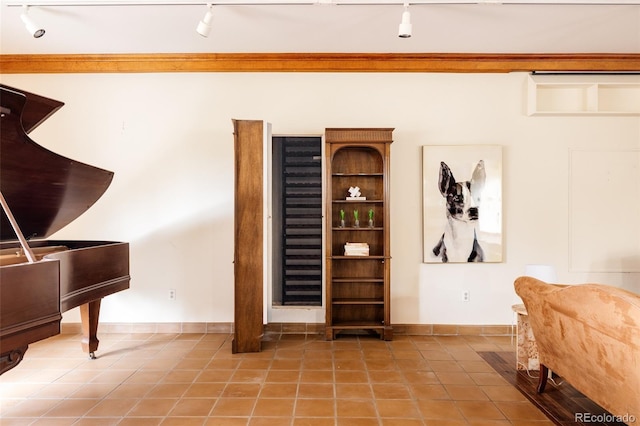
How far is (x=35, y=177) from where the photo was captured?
2484 mm

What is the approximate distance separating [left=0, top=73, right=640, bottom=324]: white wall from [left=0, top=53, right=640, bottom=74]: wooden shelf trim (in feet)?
0.29

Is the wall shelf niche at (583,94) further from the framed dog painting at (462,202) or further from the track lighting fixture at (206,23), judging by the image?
the track lighting fixture at (206,23)

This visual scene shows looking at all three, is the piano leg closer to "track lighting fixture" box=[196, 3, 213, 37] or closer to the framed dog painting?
"track lighting fixture" box=[196, 3, 213, 37]

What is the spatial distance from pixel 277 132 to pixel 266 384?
8.17ft

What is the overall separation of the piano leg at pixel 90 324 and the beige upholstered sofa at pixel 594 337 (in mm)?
3427

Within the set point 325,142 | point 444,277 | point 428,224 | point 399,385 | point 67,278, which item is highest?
point 325,142

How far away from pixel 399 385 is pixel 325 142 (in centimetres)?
231

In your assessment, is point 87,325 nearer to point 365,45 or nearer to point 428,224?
point 428,224

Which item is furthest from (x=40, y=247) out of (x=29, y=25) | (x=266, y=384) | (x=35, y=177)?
(x=266, y=384)

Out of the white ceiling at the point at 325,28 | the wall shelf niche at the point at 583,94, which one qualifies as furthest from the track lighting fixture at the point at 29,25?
the wall shelf niche at the point at 583,94

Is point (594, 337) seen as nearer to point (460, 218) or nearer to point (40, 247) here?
point (460, 218)

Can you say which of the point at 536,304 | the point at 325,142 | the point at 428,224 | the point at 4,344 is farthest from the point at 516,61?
the point at 4,344

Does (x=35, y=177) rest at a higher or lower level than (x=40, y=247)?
higher

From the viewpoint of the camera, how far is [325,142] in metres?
3.78
